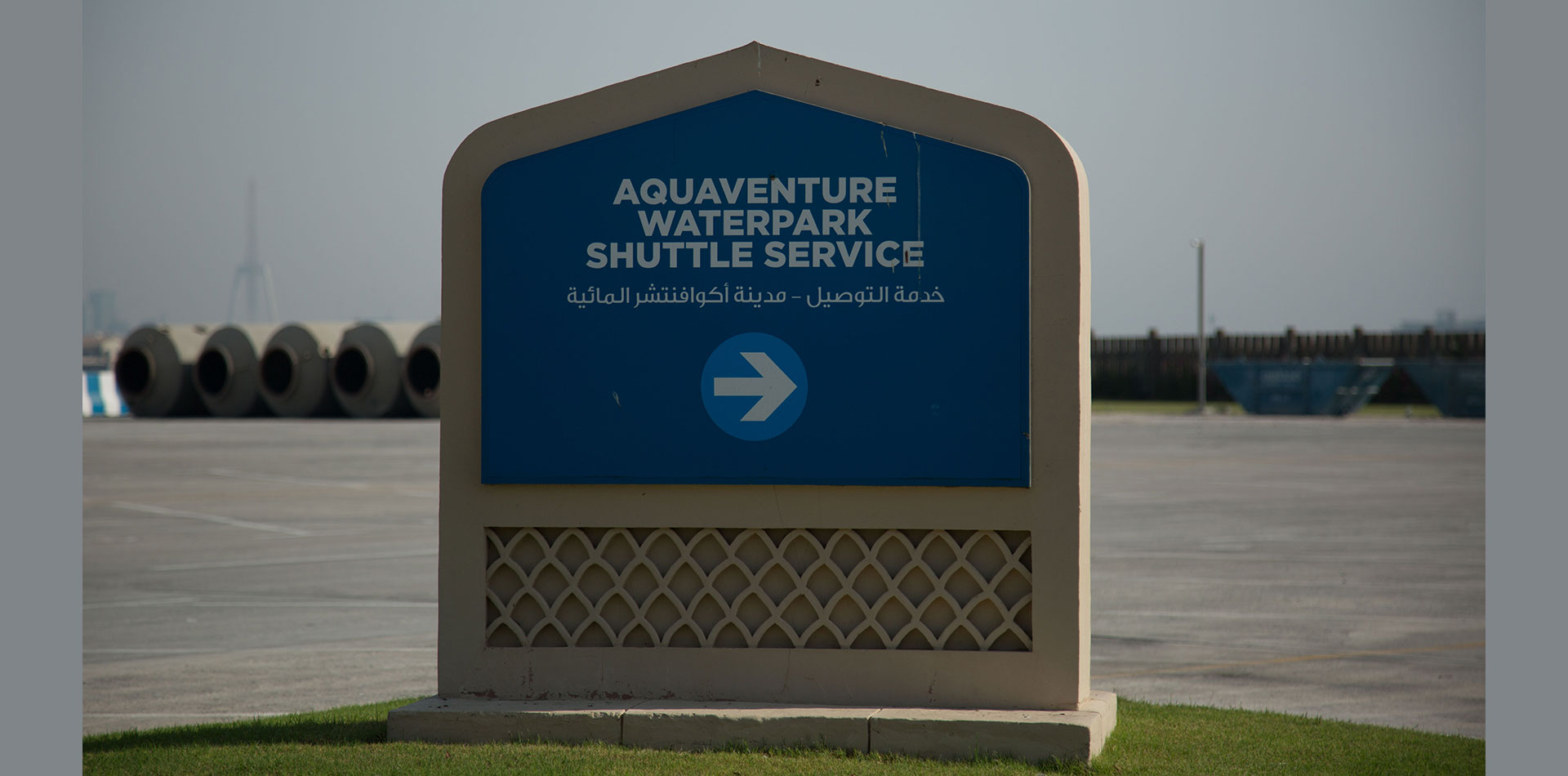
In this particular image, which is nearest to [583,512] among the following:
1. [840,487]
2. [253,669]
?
[840,487]

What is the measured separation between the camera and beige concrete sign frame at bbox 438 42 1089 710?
6.26m

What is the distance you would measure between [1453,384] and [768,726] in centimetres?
4587

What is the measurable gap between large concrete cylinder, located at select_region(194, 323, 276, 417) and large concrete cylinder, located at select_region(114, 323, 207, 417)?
22.0 inches

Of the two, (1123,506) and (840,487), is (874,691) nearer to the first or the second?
(840,487)

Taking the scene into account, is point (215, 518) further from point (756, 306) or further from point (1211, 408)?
point (1211, 408)

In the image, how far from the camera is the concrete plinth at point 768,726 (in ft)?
20.0

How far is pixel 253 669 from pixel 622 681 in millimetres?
4107

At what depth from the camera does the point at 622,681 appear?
655cm

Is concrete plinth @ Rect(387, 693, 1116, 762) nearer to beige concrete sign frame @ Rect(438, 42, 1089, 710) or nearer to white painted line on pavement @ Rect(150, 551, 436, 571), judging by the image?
beige concrete sign frame @ Rect(438, 42, 1089, 710)

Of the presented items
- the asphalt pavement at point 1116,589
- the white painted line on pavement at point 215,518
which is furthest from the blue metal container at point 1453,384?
the white painted line on pavement at point 215,518

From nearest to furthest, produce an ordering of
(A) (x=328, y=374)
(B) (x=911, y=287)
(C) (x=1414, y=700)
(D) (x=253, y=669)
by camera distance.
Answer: (B) (x=911, y=287), (C) (x=1414, y=700), (D) (x=253, y=669), (A) (x=328, y=374)

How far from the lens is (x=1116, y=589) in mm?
12719

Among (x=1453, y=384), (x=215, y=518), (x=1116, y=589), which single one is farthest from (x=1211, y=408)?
(x=1116, y=589)

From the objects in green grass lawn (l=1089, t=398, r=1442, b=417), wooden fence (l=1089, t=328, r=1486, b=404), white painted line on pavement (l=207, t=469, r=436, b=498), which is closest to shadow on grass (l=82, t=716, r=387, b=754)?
white painted line on pavement (l=207, t=469, r=436, b=498)
